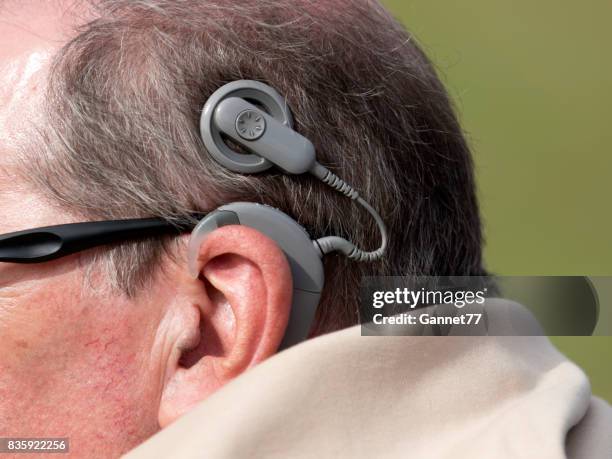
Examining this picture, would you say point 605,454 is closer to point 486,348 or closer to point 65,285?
point 486,348

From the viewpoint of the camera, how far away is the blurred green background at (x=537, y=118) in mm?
7758

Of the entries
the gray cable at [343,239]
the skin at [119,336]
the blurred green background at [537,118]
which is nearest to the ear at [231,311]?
the skin at [119,336]

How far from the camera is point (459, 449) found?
140 cm

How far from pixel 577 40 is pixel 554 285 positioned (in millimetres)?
8309

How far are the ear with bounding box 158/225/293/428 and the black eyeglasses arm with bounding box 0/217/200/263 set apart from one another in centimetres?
9

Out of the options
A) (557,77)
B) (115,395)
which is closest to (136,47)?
(115,395)

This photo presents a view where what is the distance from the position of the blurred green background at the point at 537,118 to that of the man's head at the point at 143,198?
218 inches

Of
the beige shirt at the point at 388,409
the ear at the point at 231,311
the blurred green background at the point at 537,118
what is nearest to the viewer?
the beige shirt at the point at 388,409

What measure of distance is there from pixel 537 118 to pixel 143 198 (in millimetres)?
7789

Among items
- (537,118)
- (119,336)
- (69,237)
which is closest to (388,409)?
(119,336)

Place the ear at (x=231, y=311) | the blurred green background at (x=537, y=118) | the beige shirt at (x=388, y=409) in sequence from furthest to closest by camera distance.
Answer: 1. the blurred green background at (x=537, y=118)
2. the ear at (x=231, y=311)
3. the beige shirt at (x=388, y=409)

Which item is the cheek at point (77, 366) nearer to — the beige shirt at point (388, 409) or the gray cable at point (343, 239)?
the beige shirt at point (388, 409)

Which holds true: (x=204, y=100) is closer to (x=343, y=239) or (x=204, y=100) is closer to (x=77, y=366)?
(x=343, y=239)

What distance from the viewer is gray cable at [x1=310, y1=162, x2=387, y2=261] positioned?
163 centimetres
